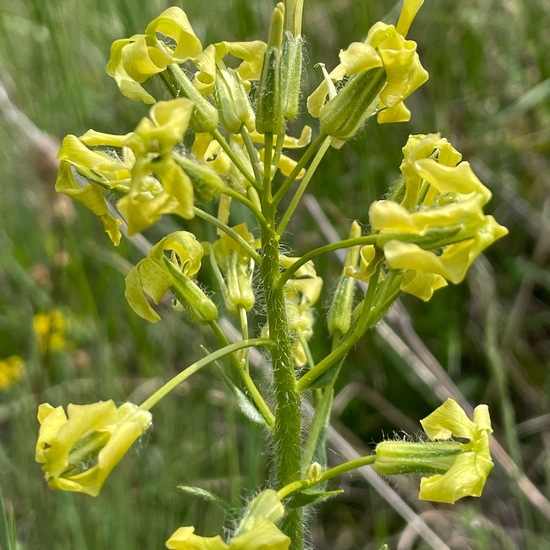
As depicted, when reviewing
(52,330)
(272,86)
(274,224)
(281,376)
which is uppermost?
(272,86)

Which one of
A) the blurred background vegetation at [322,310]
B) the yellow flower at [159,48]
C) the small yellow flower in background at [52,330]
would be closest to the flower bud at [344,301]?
the yellow flower at [159,48]

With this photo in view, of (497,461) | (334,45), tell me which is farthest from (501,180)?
(497,461)

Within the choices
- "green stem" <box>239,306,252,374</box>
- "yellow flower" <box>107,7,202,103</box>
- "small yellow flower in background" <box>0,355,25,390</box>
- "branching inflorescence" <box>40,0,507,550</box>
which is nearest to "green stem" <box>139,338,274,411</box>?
"branching inflorescence" <box>40,0,507,550</box>

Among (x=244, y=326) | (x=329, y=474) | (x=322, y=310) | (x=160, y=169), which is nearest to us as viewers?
(x=160, y=169)

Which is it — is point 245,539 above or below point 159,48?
below

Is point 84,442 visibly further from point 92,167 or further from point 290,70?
point 290,70

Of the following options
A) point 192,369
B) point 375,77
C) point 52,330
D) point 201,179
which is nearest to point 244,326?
point 192,369
